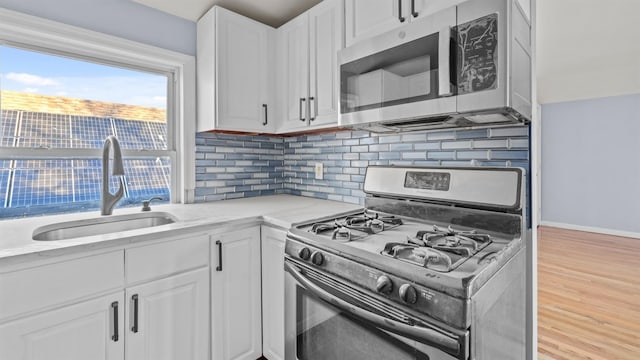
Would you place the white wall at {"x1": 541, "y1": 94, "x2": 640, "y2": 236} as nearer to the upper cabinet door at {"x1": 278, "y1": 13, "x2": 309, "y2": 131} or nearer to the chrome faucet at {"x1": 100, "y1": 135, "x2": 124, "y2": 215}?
the upper cabinet door at {"x1": 278, "y1": 13, "x2": 309, "y2": 131}

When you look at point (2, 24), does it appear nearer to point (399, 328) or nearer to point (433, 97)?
point (433, 97)

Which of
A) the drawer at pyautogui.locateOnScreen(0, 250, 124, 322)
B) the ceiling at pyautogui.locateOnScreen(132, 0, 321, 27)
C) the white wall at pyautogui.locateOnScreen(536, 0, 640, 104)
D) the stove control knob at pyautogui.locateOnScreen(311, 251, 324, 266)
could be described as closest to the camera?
the drawer at pyautogui.locateOnScreen(0, 250, 124, 322)

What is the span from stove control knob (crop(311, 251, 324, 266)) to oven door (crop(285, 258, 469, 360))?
3 centimetres

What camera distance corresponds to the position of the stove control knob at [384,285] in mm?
870

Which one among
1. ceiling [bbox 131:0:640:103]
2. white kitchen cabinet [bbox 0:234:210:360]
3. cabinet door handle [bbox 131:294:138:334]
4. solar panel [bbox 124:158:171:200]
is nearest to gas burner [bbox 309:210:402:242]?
white kitchen cabinet [bbox 0:234:210:360]

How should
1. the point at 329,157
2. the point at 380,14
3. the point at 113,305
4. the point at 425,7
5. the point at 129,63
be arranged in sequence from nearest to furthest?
the point at 113,305 → the point at 425,7 → the point at 380,14 → the point at 129,63 → the point at 329,157

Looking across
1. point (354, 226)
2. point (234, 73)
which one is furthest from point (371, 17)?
point (354, 226)

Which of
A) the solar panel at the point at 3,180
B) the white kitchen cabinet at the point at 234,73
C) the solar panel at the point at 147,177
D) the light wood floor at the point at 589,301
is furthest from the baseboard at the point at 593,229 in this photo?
the solar panel at the point at 3,180

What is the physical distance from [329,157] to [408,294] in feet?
4.66

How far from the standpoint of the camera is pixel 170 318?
1320mm

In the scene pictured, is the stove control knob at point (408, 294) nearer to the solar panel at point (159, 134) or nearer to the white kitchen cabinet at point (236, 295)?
the white kitchen cabinet at point (236, 295)

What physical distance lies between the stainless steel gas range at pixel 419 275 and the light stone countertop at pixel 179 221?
0.33 metres

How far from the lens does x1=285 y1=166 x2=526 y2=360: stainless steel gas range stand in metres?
0.79

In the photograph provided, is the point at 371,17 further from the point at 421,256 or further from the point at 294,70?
the point at 421,256
